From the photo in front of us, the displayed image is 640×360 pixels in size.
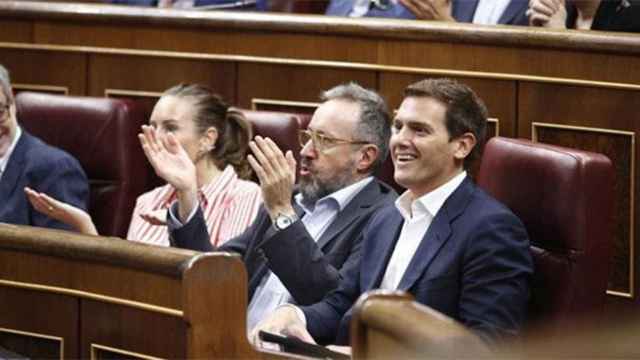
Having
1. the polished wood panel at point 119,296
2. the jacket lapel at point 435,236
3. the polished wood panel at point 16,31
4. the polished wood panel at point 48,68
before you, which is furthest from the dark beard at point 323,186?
the polished wood panel at point 16,31

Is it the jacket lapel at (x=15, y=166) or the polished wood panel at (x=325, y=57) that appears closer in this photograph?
the polished wood panel at (x=325, y=57)

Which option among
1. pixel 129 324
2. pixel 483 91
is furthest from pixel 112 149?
pixel 129 324

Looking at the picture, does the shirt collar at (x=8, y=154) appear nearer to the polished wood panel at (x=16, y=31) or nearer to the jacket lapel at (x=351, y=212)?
the polished wood panel at (x=16, y=31)

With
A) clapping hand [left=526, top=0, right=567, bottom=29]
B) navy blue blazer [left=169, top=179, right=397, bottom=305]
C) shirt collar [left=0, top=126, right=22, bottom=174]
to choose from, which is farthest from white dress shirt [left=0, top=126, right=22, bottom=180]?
clapping hand [left=526, top=0, right=567, bottom=29]

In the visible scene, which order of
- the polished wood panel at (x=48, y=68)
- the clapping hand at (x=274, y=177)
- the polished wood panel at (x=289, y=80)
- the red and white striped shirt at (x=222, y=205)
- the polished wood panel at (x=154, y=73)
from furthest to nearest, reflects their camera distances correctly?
the polished wood panel at (x=48, y=68) → the polished wood panel at (x=154, y=73) → the polished wood panel at (x=289, y=80) → the red and white striped shirt at (x=222, y=205) → the clapping hand at (x=274, y=177)

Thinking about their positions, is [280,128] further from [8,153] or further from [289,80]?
[8,153]

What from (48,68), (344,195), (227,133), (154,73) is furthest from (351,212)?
(48,68)

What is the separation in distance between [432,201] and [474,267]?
12 cm

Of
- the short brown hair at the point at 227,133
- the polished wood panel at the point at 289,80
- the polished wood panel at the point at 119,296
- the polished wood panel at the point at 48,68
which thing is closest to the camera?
the polished wood panel at the point at 119,296

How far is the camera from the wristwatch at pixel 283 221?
171cm

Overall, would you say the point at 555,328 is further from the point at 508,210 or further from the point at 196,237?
the point at 196,237

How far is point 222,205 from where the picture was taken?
2.00 metres

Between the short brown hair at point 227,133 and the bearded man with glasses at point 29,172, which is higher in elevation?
the short brown hair at point 227,133

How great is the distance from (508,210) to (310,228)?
0.33 m
